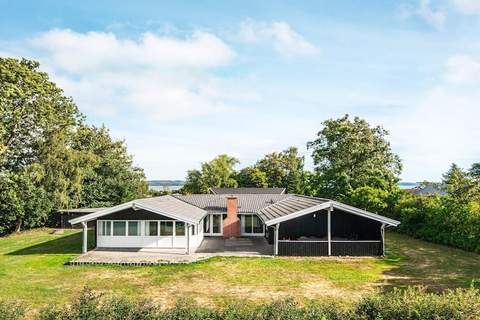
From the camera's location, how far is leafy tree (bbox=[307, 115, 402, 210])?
44844 mm

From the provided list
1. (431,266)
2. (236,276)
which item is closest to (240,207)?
(236,276)

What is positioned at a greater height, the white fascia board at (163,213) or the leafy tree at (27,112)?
the leafy tree at (27,112)

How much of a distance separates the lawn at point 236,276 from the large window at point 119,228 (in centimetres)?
265

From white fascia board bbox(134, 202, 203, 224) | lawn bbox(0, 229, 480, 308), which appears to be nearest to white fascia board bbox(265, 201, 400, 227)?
lawn bbox(0, 229, 480, 308)

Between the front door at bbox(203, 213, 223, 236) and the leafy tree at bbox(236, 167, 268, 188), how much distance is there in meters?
27.1

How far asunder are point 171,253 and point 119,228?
4039 mm

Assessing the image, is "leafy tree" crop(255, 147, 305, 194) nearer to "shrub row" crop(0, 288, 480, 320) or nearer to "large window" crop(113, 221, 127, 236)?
"large window" crop(113, 221, 127, 236)

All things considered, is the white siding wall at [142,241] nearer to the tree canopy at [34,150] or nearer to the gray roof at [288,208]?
the gray roof at [288,208]

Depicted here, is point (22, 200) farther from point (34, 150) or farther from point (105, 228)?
point (105, 228)

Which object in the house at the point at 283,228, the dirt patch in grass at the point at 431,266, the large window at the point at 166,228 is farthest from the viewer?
the large window at the point at 166,228

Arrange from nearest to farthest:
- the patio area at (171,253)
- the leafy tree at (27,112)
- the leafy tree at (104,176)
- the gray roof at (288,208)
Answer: the patio area at (171,253), the gray roof at (288,208), the leafy tree at (27,112), the leafy tree at (104,176)

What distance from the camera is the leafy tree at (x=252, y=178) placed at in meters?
59.5

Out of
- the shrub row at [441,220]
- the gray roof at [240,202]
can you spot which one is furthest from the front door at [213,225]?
the shrub row at [441,220]

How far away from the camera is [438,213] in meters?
29.5
